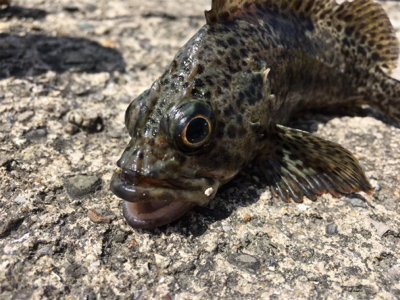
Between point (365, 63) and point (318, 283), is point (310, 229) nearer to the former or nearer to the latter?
point (318, 283)

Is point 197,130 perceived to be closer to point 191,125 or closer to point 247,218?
point 191,125

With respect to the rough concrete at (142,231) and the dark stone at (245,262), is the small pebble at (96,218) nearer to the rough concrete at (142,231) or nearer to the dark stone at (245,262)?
the rough concrete at (142,231)

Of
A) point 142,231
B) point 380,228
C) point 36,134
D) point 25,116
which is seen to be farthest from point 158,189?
point 25,116

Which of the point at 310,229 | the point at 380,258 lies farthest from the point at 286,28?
the point at 380,258

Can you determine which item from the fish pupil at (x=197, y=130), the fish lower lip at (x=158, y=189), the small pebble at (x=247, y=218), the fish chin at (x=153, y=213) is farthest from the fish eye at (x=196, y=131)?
the small pebble at (x=247, y=218)

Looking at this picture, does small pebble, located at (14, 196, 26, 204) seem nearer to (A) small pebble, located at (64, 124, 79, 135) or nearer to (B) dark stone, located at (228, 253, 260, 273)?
(A) small pebble, located at (64, 124, 79, 135)

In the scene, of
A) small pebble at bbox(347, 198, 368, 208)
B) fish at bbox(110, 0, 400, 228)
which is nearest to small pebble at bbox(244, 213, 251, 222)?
fish at bbox(110, 0, 400, 228)
